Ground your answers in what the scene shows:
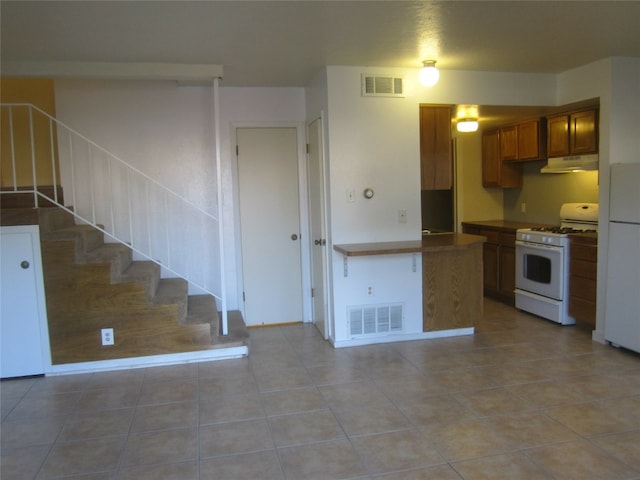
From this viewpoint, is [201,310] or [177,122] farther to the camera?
[177,122]

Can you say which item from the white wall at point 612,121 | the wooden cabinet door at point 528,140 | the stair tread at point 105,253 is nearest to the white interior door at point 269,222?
the stair tread at point 105,253

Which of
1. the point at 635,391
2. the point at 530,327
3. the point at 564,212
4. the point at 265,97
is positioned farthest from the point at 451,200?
the point at 635,391

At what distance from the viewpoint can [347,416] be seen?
296 centimetres

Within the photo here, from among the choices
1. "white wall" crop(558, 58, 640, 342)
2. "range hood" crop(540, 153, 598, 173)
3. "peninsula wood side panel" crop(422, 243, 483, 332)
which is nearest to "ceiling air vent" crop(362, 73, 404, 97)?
"peninsula wood side panel" crop(422, 243, 483, 332)

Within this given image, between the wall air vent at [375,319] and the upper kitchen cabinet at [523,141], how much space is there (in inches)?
100

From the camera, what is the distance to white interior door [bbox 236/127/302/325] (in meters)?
4.88

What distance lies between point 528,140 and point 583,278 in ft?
5.93

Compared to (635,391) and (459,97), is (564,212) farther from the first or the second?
(635,391)

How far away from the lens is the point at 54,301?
12.1ft

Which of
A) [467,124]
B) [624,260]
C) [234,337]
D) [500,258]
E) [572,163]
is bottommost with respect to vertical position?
[234,337]

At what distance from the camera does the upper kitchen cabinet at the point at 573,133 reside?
15.1 feet

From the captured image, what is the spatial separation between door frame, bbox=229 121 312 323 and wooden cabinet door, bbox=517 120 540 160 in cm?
258

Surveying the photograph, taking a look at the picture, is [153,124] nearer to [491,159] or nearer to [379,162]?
[379,162]

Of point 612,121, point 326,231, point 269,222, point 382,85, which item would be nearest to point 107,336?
point 269,222
